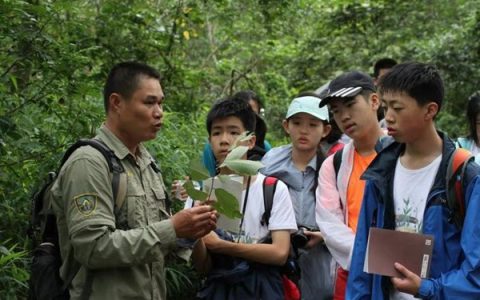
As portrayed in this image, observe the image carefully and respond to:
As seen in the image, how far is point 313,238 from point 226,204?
128cm

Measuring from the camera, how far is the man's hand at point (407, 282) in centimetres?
292

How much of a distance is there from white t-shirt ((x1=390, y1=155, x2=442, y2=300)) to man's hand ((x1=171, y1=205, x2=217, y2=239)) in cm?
88

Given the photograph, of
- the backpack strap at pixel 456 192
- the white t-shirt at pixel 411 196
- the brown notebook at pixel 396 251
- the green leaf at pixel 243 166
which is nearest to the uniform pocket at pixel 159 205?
the green leaf at pixel 243 166

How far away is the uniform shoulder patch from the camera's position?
306 cm

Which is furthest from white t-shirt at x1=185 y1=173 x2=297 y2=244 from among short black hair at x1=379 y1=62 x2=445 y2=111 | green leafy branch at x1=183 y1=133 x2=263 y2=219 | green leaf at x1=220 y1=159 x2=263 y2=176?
short black hair at x1=379 y1=62 x2=445 y2=111

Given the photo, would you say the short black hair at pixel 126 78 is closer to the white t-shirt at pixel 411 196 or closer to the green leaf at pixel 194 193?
the green leaf at pixel 194 193

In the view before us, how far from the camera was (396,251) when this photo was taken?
3.02 meters

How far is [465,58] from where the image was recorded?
12523 mm

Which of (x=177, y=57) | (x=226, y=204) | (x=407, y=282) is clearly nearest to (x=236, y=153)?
(x=226, y=204)

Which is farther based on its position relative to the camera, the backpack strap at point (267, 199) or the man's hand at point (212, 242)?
the backpack strap at point (267, 199)

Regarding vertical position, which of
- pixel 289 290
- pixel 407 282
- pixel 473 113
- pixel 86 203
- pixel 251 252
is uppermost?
pixel 473 113

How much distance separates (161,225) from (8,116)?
6.79ft

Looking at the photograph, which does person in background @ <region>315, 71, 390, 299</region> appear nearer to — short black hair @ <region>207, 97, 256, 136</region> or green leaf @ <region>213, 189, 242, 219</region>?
short black hair @ <region>207, 97, 256, 136</region>

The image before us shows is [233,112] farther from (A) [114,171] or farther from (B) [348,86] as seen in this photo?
(A) [114,171]
